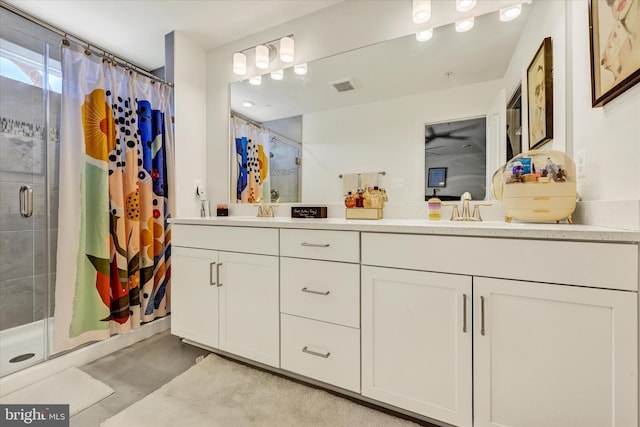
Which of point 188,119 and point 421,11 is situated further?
point 188,119

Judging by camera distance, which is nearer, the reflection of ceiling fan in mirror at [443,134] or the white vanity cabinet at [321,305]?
the white vanity cabinet at [321,305]

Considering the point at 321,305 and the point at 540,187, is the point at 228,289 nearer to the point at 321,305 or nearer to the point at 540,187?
the point at 321,305

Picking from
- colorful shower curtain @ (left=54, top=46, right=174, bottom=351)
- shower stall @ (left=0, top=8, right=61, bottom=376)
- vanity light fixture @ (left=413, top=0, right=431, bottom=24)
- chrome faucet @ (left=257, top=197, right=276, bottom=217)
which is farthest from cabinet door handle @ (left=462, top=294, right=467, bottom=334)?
shower stall @ (left=0, top=8, right=61, bottom=376)

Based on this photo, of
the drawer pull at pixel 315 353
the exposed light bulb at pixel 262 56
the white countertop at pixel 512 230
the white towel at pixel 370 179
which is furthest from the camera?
the exposed light bulb at pixel 262 56

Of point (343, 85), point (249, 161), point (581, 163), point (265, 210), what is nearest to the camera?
point (581, 163)

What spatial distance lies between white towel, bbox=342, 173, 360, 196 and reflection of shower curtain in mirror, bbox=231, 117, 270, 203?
2.17 feet

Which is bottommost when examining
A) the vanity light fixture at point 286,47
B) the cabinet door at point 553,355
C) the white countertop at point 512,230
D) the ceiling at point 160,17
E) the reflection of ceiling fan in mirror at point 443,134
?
the cabinet door at point 553,355

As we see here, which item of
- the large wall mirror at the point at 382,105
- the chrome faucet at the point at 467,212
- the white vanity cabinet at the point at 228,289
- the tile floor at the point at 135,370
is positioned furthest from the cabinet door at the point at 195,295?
the chrome faucet at the point at 467,212

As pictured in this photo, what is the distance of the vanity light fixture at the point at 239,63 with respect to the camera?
86.1 inches

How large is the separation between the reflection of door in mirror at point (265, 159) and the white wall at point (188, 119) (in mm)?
310

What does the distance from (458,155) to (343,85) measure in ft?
2.96

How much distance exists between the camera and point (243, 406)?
130cm

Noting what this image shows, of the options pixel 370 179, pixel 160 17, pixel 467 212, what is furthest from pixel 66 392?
pixel 160 17

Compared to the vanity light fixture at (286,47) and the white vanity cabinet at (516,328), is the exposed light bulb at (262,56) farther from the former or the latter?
the white vanity cabinet at (516,328)
